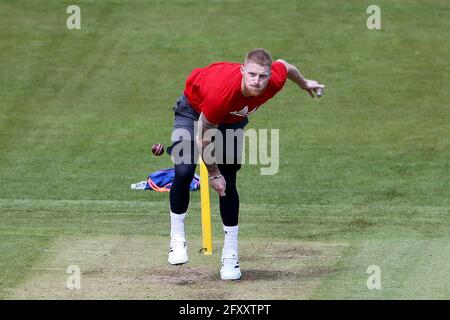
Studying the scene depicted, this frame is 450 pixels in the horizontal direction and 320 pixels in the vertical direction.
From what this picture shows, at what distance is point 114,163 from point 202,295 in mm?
7092

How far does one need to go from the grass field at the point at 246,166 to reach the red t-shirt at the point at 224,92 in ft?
4.55

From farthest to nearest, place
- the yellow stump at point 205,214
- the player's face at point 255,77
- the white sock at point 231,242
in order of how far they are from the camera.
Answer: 1. the yellow stump at point 205,214
2. the white sock at point 231,242
3. the player's face at point 255,77

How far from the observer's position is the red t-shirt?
313 inches

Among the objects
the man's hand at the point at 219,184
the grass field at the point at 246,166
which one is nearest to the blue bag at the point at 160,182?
the grass field at the point at 246,166

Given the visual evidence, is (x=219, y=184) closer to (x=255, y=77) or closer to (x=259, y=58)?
(x=255, y=77)

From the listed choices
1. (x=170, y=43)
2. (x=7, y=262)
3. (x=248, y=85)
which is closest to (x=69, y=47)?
(x=170, y=43)

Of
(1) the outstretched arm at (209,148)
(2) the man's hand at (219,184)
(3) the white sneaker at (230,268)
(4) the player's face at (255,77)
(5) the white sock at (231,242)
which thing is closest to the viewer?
(4) the player's face at (255,77)

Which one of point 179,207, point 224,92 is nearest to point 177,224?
point 179,207

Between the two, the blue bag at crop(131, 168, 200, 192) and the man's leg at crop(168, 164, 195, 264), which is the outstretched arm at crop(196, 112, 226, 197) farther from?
the blue bag at crop(131, 168, 200, 192)

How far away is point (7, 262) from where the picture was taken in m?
9.02

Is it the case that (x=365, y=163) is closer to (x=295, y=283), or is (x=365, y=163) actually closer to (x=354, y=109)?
(x=354, y=109)

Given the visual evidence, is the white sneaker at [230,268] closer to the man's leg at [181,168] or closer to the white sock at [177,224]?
the man's leg at [181,168]

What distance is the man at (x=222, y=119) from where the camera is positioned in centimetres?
794

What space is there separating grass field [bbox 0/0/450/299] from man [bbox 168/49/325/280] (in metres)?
0.41
